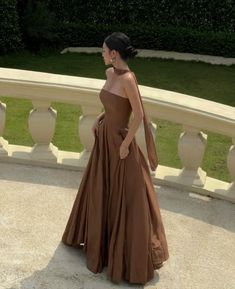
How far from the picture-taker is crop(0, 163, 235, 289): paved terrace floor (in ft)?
14.4

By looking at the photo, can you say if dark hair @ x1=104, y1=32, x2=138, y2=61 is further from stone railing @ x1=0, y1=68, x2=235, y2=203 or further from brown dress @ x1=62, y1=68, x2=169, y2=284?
stone railing @ x1=0, y1=68, x2=235, y2=203

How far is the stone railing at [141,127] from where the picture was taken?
195 inches

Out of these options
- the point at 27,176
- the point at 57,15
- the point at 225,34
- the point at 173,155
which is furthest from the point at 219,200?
the point at 57,15

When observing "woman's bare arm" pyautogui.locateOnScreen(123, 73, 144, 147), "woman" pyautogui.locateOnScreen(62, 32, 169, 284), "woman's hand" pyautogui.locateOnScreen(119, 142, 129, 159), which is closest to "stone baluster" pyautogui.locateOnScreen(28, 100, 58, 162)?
"woman" pyautogui.locateOnScreen(62, 32, 169, 284)

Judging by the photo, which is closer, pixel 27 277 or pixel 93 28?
pixel 27 277

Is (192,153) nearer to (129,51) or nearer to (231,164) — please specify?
(231,164)

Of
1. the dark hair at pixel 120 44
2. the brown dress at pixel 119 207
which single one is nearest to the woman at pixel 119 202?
the brown dress at pixel 119 207

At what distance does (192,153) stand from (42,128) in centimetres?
139

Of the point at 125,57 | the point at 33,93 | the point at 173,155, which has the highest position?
the point at 125,57

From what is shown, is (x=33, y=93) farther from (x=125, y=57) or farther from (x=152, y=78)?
(x=152, y=78)

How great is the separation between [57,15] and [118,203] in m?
11.7

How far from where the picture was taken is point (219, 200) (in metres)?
5.30

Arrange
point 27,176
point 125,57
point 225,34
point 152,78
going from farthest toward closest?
point 225,34 < point 152,78 < point 27,176 < point 125,57

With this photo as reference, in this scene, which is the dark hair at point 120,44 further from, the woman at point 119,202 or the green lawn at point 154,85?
the green lawn at point 154,85
